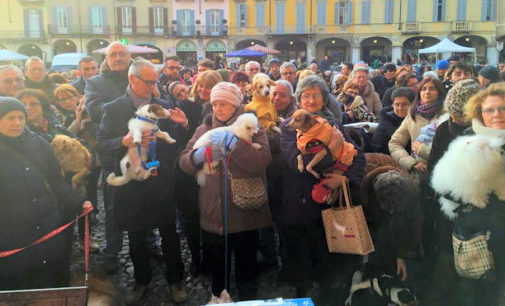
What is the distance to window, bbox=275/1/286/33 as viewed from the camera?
35491mm

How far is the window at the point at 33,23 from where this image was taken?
120 feet

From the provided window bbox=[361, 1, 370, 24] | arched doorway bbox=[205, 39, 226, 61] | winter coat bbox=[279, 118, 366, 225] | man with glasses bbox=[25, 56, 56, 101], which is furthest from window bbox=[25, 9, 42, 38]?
winter coat bbox=[279, 118, 366, 225]

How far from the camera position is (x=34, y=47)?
3766 centimetres

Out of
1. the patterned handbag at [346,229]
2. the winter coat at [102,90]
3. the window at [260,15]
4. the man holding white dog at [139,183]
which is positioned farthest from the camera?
the window at [260,15]

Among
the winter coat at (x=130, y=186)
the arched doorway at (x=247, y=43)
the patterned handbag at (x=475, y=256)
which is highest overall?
the arched doorway at (x=247, y=43)

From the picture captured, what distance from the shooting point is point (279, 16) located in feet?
117

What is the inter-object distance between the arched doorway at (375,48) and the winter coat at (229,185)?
109ft

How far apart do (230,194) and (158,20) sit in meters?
37.2

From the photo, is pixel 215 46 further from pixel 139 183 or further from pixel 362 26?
pixel 139 183

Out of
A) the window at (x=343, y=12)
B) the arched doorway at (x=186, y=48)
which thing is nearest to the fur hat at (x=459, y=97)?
the window at (x=343, y=12)

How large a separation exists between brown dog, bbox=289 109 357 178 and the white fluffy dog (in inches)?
25.0

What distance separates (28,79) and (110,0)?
35360 mm

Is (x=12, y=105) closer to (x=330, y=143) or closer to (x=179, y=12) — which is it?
(x=330, y=143)

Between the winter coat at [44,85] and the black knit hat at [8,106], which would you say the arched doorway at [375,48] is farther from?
the black knit hat at [8,106]
